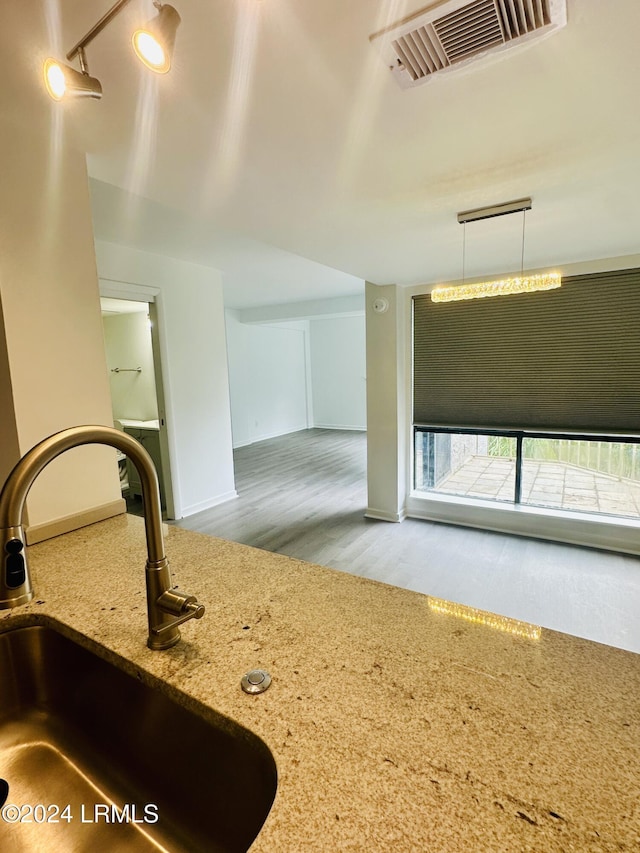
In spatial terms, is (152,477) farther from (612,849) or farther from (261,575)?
(612,849)

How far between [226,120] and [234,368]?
6682 mm

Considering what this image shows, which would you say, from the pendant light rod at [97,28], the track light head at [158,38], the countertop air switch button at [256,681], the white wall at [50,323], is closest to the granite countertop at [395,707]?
the countertop air switch button at [256,681]

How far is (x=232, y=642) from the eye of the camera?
2.68 ft

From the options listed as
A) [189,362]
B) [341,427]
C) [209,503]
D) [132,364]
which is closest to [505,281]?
[189,362]

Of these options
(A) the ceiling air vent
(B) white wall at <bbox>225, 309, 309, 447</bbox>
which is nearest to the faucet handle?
(A) the ceiling air vent

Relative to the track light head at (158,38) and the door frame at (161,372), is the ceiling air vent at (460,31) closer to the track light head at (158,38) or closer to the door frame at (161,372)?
the track light head at (158,38)

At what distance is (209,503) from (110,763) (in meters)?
3.81

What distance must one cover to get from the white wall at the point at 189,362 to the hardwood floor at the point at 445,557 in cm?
38

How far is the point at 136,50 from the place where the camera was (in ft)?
2.84

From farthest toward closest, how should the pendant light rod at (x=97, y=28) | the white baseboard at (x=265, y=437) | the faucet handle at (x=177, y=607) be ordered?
the white baseboard at (x=265, y=437)
the pendant light rod at (x=97, y=28)
the faucet handle at (x=177, y=607)

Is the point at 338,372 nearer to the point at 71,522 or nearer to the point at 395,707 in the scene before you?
the point at 71,522

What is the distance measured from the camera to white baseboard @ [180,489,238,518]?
4316 mm

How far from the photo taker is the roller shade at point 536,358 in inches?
130

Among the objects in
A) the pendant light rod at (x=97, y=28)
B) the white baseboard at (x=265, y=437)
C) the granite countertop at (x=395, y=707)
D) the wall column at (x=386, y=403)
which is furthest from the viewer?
the white baseboard at (x=265, y=437)
